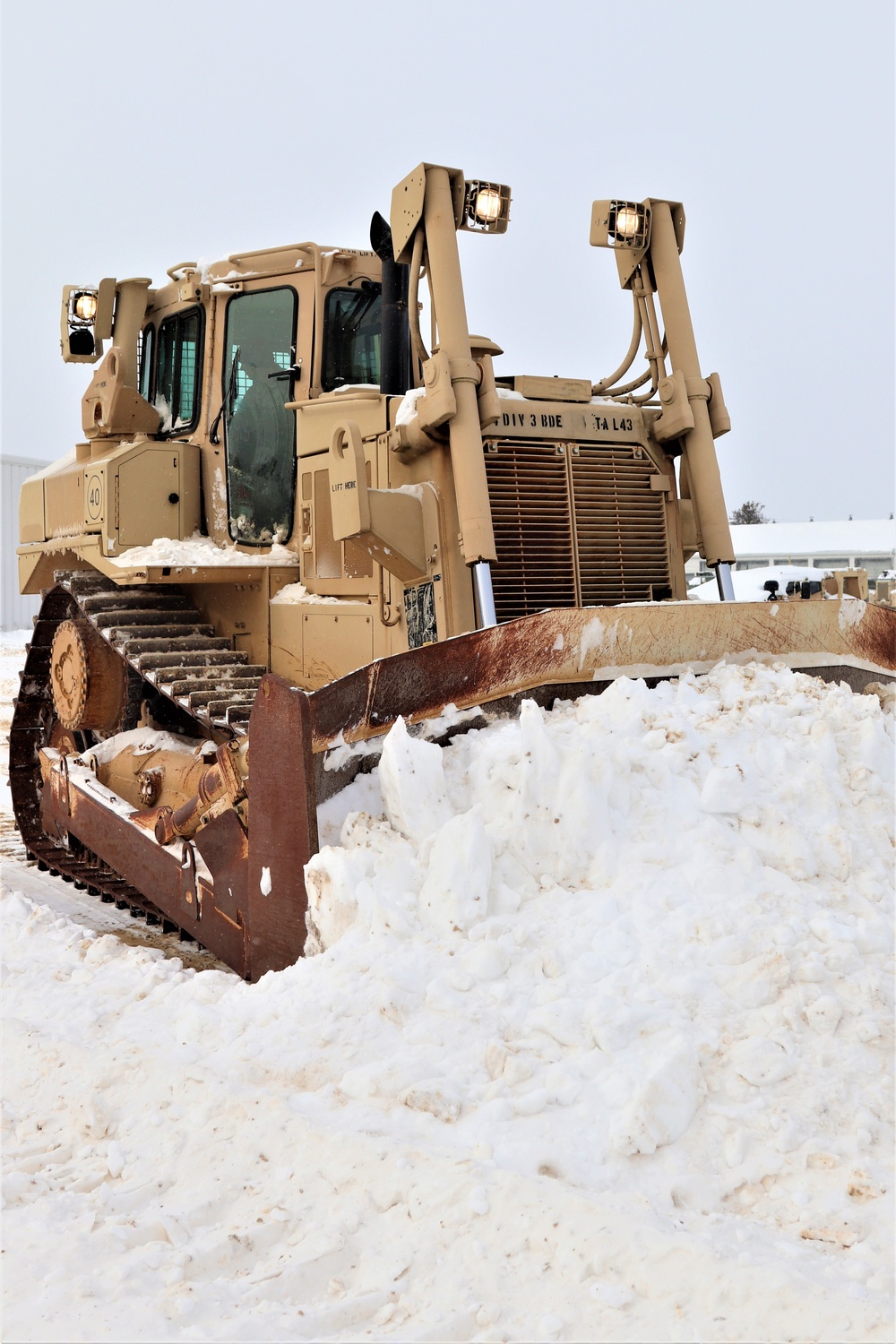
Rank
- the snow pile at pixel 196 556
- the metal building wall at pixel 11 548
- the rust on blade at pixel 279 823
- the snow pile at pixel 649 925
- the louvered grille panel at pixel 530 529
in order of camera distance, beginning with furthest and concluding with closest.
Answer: the metal building wall at pixel 11 548
the snow pile at pixel 196 556
the louvered grille panel at pixel 530 529
the rust on blade at pixel 279 823
the snow pile at pixel 649 925

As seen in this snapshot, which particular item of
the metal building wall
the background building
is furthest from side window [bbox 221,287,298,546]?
the background building

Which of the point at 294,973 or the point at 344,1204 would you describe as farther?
the point at 294,973

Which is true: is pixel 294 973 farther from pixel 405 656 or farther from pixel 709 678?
pixel 709 678

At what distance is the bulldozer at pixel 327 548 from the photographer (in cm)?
422

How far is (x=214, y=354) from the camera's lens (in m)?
6.42

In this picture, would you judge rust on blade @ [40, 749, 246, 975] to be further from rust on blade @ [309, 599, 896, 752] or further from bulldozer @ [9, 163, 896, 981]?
rust on blade @ [309, 599, 896, 752]

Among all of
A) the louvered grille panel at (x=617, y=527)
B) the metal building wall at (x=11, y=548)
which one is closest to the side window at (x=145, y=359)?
the louvered grille panel at (x=617, y=527)

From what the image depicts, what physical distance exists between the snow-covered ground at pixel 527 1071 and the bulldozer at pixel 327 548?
30 centimetres

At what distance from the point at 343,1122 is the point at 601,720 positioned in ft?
5.12

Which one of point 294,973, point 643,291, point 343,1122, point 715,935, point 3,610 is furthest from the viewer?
point 3,610

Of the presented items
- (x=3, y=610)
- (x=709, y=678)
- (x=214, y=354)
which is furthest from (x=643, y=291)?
(x=3, y=610)

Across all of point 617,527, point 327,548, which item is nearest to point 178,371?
point 327,548

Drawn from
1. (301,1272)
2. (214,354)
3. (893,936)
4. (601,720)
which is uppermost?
(214,354)

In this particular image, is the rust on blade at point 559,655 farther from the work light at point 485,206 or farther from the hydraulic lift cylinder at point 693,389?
the work light at point 485,206
